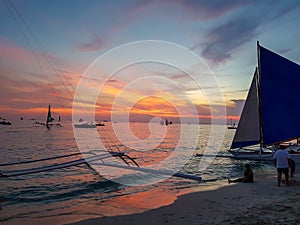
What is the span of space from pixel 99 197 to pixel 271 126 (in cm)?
1496

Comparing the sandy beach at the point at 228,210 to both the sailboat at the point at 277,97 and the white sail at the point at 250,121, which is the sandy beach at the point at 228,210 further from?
the white sail at the point at 250,121

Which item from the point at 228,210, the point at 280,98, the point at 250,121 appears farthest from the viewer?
the point at 250,121

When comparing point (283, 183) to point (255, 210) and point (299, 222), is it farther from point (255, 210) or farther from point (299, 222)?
point (299, 222)

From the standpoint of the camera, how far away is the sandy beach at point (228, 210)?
7.97m

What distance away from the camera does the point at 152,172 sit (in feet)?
57.6

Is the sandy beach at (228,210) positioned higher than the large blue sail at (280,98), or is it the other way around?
the large blue sail at (280,98)

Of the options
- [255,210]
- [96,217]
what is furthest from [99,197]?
[255,210]

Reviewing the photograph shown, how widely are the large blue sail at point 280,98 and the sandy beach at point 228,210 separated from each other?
10.6 m

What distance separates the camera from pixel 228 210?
9.02 m

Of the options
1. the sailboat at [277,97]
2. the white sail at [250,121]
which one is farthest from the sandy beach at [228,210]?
the white sail at [250,121]

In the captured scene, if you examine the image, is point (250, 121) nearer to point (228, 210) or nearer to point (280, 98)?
point (280, 98)

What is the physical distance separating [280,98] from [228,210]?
50.7ft

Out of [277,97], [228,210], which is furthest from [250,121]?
[228,210]

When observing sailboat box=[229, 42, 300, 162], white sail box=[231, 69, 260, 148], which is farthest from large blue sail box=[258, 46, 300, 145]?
white sail box=[231, 69, 260, 148]
